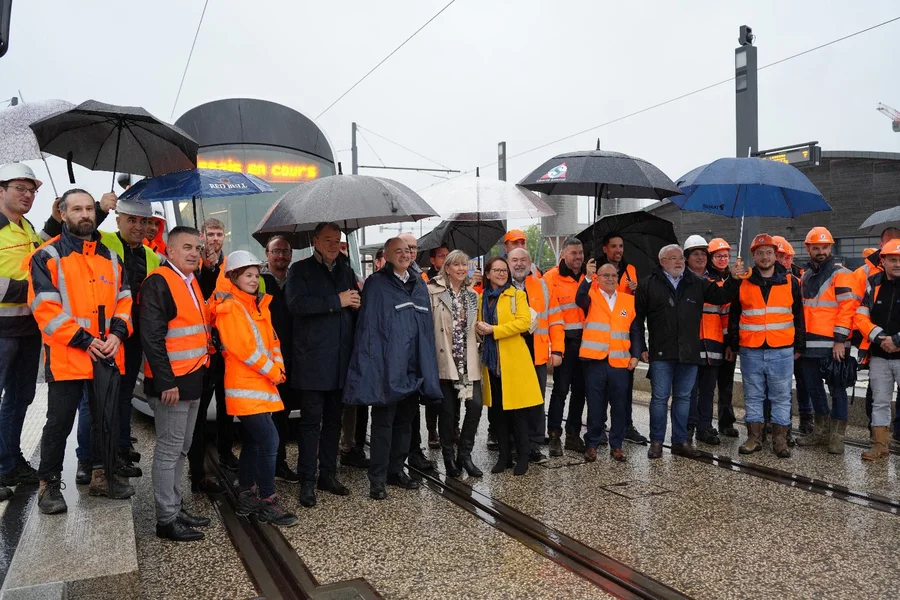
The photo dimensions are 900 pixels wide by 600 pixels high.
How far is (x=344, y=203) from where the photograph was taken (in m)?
5.06

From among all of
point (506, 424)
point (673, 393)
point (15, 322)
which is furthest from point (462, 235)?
point (15, 322)

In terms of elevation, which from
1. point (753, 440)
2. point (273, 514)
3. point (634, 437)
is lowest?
point (634, 437)

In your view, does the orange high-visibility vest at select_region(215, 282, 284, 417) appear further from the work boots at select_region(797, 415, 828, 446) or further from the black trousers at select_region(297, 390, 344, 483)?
the work boots at select_region(797, 415, 828, 446)

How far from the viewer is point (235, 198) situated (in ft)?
28.6

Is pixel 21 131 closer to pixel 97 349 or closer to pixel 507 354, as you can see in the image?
pixel 97 349

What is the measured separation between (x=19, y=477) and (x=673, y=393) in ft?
18.1

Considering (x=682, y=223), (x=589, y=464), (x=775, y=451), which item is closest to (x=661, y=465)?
(x=589, y=464)

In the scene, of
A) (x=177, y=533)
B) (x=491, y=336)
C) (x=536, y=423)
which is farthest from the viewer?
(x=536, y=423)

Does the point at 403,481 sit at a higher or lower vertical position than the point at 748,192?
lower

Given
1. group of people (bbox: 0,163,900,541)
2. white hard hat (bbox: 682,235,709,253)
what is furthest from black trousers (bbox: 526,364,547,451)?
white hard hat (bbox: 682,235,709,253)

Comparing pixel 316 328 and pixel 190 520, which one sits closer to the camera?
pixel 190 520

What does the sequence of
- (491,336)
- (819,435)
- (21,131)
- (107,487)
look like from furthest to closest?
(819,435), (491,336), (21,131), (107,487)

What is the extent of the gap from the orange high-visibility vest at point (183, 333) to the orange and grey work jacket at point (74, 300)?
0.32m

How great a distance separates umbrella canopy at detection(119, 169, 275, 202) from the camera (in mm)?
5691
